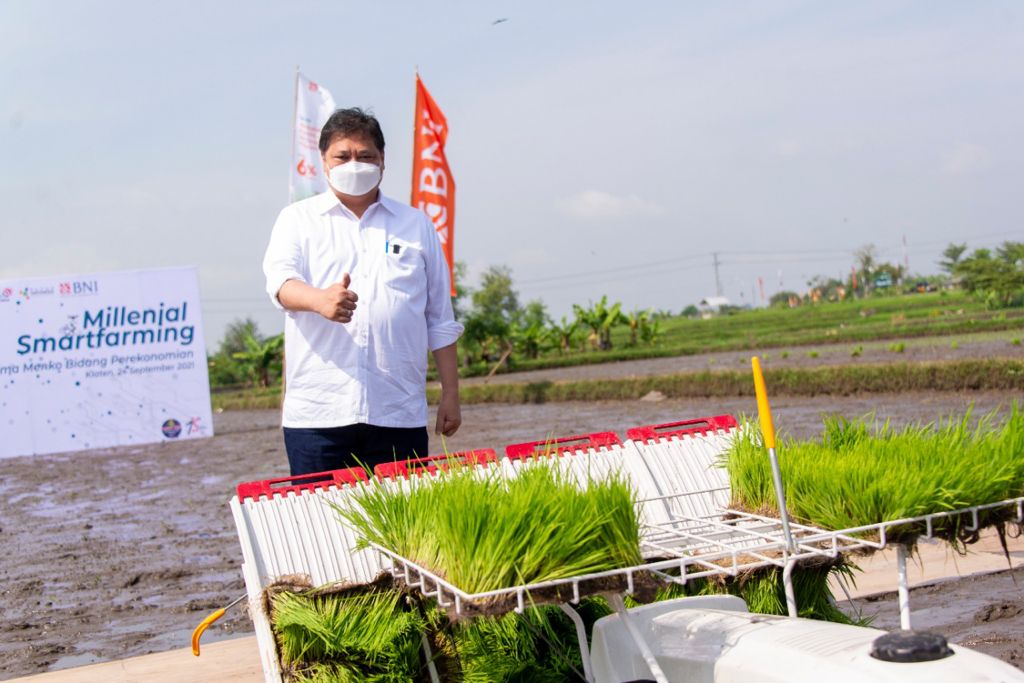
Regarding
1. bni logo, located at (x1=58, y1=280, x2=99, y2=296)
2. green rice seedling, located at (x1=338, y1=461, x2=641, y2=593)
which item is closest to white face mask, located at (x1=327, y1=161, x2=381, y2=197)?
green rice seedling, located at (x1=338, y1=461, x2=641, y2=593)

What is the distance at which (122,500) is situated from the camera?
1165cm

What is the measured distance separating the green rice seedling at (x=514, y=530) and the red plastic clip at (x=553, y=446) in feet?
1.66

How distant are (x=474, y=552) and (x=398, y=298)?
5.11ft

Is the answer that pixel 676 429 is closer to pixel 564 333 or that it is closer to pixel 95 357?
pixel 95 357

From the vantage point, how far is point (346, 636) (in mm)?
2570

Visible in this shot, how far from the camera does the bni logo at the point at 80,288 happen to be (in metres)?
16.2

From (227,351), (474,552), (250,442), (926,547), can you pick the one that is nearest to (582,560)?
(474,552)

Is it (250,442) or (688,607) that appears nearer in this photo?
(688,607)

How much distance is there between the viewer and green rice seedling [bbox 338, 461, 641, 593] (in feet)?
6.56

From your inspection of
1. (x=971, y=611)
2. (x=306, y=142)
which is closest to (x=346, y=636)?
(x=971, y=611)

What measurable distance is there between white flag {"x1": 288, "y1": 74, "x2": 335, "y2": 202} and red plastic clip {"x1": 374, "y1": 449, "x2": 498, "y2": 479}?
1232 cm

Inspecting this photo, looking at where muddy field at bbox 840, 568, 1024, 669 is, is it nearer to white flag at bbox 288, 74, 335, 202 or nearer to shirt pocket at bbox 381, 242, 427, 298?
shirt pocket at bbox 381, 242, 427, 298

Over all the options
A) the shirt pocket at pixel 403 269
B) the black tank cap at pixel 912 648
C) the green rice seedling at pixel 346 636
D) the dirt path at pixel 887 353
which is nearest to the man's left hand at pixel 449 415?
the shirt pocket at pixel 403 269

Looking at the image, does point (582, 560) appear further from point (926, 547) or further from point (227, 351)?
point (227, 351)
